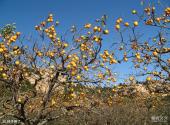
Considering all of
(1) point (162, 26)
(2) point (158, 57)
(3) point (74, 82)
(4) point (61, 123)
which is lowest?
(4) point (61, 123)

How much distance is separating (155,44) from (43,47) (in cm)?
321

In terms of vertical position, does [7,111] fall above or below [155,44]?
below

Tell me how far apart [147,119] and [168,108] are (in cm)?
156

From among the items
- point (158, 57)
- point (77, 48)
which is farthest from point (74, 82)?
point (158, 57)

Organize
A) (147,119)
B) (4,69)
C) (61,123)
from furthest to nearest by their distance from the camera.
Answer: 1. (147,119)
2. (61,123)
3. (4,69)

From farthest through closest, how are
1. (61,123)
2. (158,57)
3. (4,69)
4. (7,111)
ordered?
(61,123) < (158,57) < (7,111) < (4,69)

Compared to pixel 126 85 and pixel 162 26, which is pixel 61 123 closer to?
pixel 126 85

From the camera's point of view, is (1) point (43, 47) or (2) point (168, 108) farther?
(2) point (168, 108)

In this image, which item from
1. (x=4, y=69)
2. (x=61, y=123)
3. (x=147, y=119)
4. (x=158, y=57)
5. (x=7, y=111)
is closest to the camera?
(x=4, y=69)

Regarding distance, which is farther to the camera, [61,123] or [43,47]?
[61,123]

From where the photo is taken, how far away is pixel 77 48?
841cm

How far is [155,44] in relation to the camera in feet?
30.0

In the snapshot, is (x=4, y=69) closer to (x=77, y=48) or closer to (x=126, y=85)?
(x=77, y=48)

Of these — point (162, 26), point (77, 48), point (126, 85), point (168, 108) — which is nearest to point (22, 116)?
point (77, 48)
